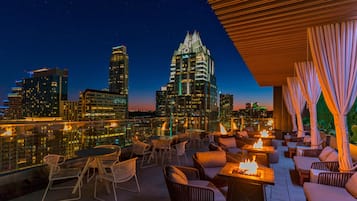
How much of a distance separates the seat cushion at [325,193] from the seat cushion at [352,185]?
1.9 inches

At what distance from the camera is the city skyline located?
13.3 metres

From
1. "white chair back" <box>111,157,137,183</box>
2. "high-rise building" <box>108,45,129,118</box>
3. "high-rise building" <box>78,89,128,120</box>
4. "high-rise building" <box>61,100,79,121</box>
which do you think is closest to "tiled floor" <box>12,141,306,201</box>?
"white chair back" <box>111,157,137,183</box>

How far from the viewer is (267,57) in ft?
22.0

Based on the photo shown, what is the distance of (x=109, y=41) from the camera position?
1962cm

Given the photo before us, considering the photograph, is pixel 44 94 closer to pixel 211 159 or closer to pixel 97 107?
pixel 97 107

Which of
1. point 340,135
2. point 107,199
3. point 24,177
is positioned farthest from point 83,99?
point 340,135

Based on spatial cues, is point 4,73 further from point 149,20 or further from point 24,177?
point 24,177

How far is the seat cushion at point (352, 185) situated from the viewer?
9.20ft

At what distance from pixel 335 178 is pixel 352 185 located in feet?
0.89

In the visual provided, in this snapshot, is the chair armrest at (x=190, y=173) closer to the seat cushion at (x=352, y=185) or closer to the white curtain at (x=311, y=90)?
the seat cushion at (x=352, y=185)

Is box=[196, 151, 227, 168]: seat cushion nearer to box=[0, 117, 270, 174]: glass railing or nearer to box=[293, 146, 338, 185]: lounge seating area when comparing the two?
box=[293, 146, 338, 185]: lounge seating area

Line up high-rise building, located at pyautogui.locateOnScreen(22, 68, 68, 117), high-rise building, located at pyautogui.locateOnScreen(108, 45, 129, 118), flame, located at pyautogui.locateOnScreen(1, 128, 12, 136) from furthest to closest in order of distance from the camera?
high-rise building, located at pyautogui.locateOnScreen(108, 45, 129, 118)
high-rise building, located at pyautogui.locateOnScreen(22, 68, 68, 117)
flame, located at pyautogui.locateOnScreen(1, 128, 12, 136)

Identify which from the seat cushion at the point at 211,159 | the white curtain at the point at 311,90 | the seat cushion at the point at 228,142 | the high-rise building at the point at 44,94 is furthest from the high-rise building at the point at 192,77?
the seat cushion at the point at 211,159

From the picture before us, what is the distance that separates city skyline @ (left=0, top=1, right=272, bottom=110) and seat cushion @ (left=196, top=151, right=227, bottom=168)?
323 inches
